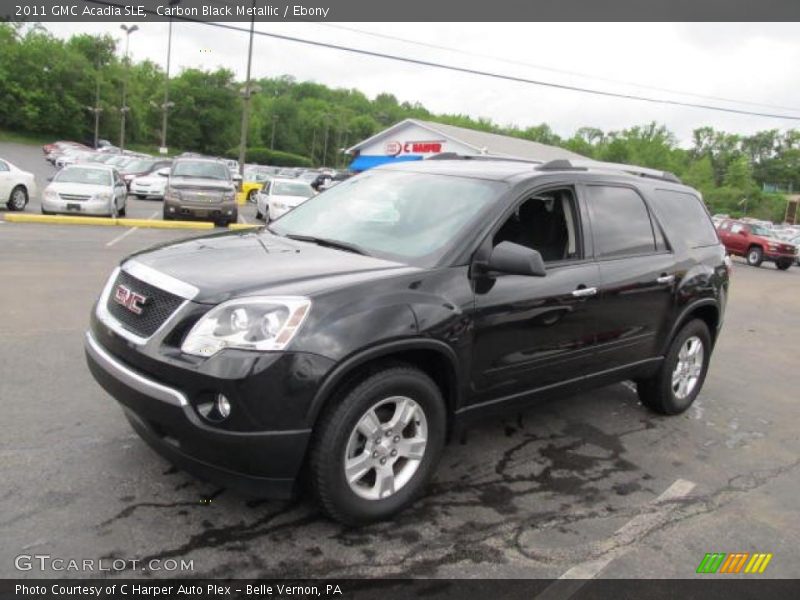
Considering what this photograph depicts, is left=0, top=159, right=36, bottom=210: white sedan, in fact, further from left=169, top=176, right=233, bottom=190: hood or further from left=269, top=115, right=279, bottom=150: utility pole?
left=269, top=115, right=279, bottom=150: utility pole

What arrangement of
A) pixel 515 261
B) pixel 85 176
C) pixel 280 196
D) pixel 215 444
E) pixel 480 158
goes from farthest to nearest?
1. pixel 280 196
2. pixel 85 176
3. pixel 480 158
4. pixel 515 261
5. pixel 215 444

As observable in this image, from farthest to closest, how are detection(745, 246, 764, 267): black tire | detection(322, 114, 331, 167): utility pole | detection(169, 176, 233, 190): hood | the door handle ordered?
detection(322, 114, 331, 167): utility pole, detection(745, 246, 764, 267): black tire, detection(169, 176, 233, 190): hood, the door handle

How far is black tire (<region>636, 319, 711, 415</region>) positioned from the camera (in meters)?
5.18

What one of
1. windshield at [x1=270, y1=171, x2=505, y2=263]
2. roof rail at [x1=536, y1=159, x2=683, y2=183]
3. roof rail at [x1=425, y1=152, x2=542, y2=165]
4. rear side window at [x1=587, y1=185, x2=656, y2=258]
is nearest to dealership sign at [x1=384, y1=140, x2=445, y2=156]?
roof rail at [x1=536, y1=159, x2=683, y2=183]

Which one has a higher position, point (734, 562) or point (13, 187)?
point (13, 187)

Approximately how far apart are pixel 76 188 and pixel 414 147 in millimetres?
29856

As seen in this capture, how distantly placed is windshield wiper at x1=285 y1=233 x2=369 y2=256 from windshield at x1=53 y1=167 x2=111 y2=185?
14.8 m

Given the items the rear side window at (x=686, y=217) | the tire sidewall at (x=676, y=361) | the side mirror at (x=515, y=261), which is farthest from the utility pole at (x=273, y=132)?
the side mirror at (x=515, y=261)

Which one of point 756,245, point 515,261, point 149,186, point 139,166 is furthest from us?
point 139,166

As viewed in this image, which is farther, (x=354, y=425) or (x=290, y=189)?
(x=290, y=189)

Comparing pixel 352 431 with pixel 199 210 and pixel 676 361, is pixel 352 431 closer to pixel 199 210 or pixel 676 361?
pixel 676 361

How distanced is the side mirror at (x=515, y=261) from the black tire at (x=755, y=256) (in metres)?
26.2

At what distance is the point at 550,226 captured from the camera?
4.33 meters

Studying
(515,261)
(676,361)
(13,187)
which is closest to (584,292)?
(515,261)
